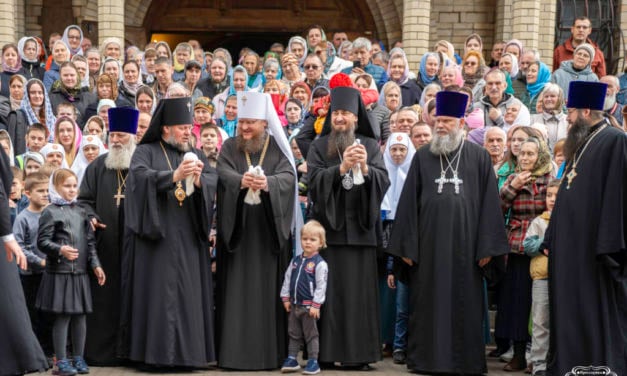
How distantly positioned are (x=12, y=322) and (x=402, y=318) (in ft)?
11.8

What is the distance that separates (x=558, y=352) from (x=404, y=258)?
60.7 inches

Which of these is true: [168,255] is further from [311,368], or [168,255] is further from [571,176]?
[571,176]

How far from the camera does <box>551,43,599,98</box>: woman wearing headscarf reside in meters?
13.0

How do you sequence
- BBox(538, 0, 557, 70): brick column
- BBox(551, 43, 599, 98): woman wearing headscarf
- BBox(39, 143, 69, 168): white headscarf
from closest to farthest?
1. BBox(39, 143, 69, 168): white headscarf
2. BBox(551, 43, 599, 98): woman wearing headscarf
3. BBox(538, 0, 557, 70): brick column

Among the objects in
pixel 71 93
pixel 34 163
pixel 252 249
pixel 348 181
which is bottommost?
pixel 252 249

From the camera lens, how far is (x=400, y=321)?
28.8 ft

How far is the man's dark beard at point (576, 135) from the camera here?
7441 mm

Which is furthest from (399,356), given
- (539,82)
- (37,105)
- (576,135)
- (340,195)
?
(539,82)

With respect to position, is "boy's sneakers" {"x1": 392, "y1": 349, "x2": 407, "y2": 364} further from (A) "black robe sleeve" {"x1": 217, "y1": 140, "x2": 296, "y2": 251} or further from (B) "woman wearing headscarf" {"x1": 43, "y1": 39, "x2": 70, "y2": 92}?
(B) "woman wearing headscarf" {"x1": 43, "y1": 39, "x2": 70, "y2": 92}

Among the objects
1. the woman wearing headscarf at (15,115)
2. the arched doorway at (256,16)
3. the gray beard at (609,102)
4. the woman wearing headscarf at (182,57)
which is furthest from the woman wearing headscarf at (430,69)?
the arched doorway at (256,16)

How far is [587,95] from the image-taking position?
7.43m

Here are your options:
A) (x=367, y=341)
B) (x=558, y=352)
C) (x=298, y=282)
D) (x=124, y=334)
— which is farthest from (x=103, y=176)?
(x=558, y=352)

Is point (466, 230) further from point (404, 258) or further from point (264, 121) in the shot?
point (264, 121)

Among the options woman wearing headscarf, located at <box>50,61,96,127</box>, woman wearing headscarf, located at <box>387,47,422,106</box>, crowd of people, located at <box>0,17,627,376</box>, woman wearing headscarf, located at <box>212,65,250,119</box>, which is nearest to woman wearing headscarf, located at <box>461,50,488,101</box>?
woman wearing headscarf, located at <box>387,47,422,106</box>
